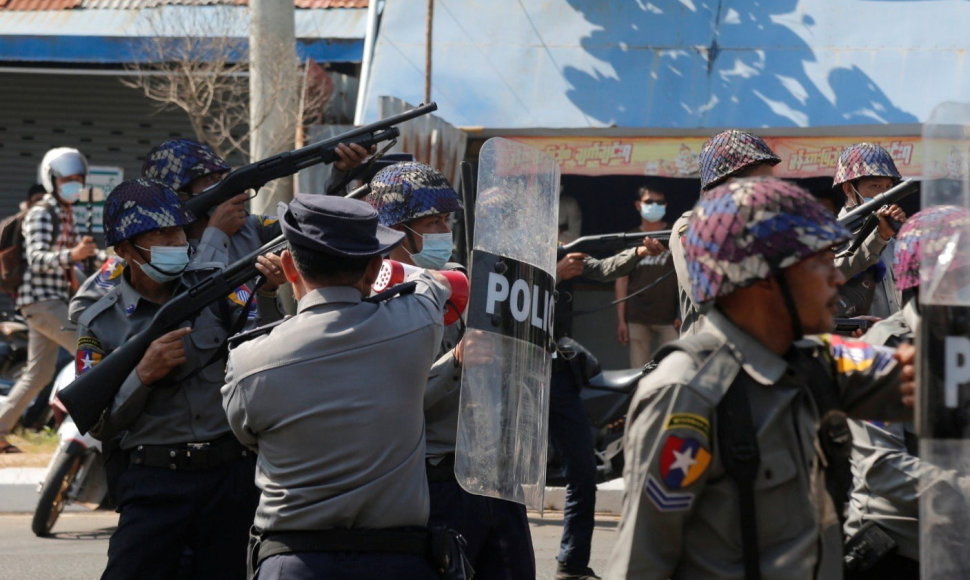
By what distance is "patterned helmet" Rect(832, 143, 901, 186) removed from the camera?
5.80 meters

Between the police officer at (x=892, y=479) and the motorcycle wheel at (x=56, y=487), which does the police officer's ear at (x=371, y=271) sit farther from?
the motorcycle wheel at (x=56, y=487)

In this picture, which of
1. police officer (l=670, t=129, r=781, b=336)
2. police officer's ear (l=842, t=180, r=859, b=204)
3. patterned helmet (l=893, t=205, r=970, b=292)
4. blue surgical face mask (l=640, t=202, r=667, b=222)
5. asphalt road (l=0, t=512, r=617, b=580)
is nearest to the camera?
patterned helmet (l=893, t=205, r=970, b=292)

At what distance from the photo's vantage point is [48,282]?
931cm

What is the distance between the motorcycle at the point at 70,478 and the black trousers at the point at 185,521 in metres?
3.05

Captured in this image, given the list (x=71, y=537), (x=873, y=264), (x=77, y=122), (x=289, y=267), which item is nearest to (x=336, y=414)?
(x=289, y=267)

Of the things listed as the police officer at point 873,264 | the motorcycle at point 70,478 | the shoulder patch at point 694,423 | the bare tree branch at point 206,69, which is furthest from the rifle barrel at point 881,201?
the bare tree branch at point 206,69

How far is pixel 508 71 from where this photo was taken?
1154 cm

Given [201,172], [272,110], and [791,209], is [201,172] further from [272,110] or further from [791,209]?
[272,110]

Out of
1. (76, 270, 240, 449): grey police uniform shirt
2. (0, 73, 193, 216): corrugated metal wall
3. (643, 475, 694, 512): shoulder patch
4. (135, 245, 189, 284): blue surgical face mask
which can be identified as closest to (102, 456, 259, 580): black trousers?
(76, 270, 240, 449): grey police uniform shirt

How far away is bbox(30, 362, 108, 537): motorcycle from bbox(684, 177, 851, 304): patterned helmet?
17.7ft

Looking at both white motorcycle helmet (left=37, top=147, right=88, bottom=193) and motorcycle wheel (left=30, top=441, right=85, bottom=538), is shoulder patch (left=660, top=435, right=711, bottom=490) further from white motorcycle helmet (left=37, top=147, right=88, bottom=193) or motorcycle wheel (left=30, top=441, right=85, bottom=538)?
white motorcycle helmet (left=37, top=147, right=88, bottom=193)

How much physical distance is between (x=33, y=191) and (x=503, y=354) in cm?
790

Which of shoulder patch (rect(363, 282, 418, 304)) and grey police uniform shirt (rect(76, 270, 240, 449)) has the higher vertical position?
shoulder patch (rect(363, 282, 418, 304))

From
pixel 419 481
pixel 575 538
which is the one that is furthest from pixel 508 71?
pixel 419 481
